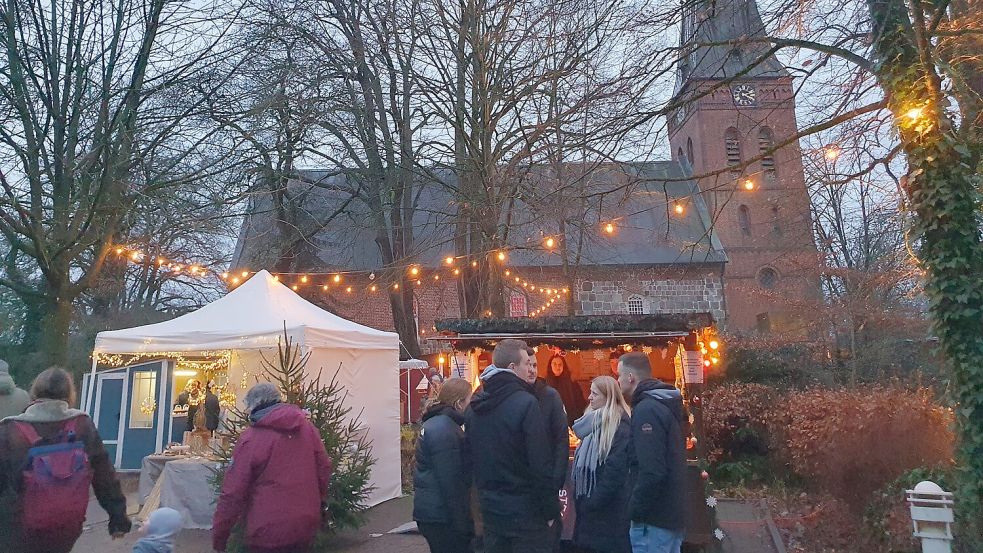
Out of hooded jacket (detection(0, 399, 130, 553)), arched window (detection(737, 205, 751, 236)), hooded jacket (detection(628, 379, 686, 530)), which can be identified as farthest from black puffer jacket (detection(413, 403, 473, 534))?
arched window (detection(737, 205, 751, 236))

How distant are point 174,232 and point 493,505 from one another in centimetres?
1240

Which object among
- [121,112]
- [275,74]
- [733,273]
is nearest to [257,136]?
[275,74]

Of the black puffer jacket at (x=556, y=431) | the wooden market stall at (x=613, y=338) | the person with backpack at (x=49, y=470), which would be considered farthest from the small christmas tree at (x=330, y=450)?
the black puffer jacket at (x=556, y=431)

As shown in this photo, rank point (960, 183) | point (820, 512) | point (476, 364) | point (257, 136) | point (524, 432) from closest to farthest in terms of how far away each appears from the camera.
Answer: point (524, 432), point (960, 183), point (820, 512), point (476, 364), point (257, 136)

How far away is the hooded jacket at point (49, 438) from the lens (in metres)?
3.67

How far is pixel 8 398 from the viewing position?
509 cm

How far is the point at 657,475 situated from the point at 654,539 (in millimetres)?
424

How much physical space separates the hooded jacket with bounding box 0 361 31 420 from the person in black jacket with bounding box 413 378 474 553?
3.17 meters

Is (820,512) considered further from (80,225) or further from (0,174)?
(0,174)

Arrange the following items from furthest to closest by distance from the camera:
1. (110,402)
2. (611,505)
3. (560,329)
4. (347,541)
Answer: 1. (110,402)
2. (560,329)
3. (347,541)
4. (611,505)

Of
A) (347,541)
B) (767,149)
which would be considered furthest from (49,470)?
(767,149)

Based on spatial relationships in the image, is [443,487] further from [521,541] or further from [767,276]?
[767,276]

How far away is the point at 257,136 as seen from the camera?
50.3ft

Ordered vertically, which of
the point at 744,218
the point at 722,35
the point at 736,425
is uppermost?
the point at 744,218
